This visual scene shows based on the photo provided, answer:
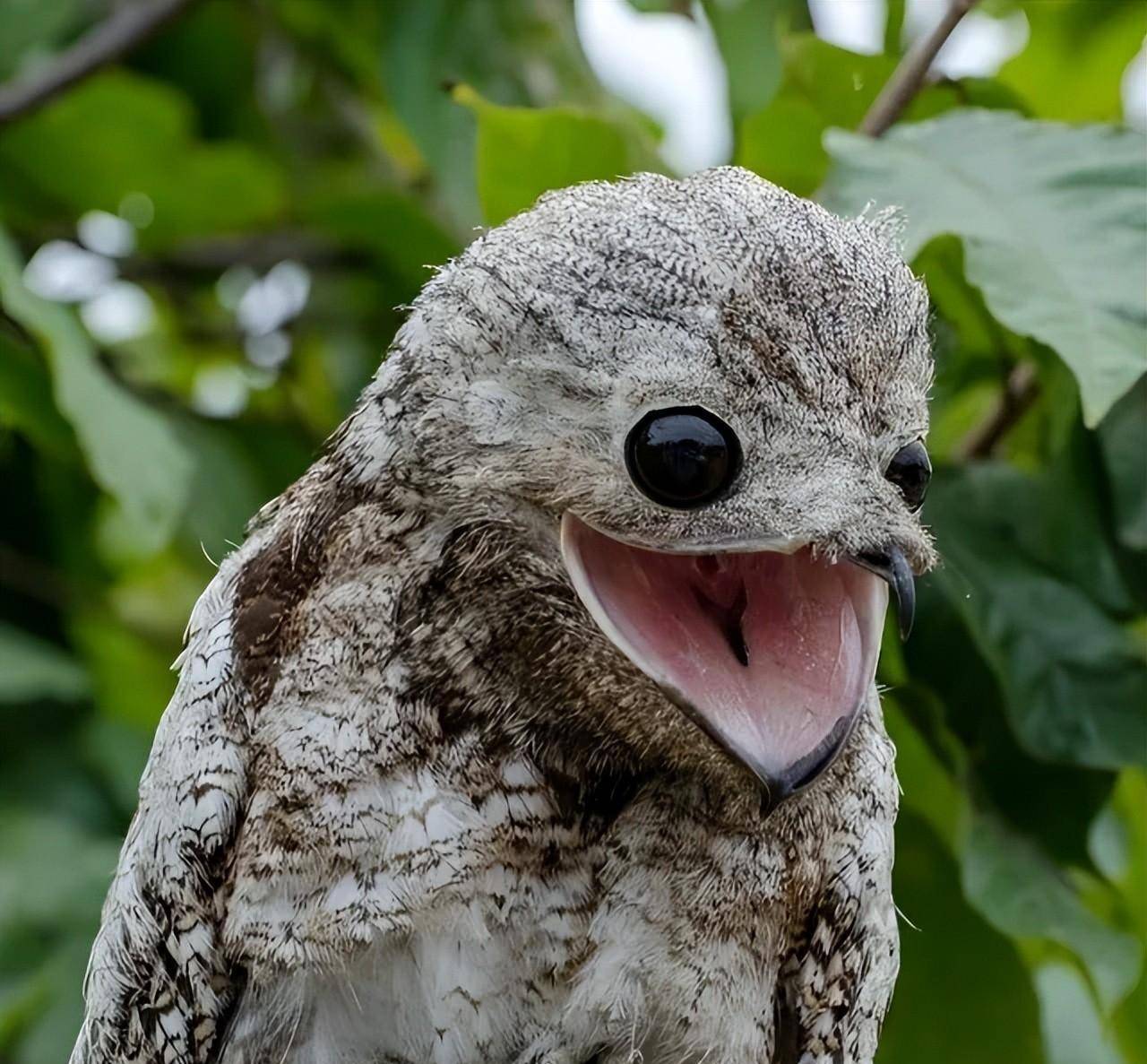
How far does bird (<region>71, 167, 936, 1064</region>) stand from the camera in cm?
121

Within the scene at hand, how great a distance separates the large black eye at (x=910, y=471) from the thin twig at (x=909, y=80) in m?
0.94

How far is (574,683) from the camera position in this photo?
4.49 feet

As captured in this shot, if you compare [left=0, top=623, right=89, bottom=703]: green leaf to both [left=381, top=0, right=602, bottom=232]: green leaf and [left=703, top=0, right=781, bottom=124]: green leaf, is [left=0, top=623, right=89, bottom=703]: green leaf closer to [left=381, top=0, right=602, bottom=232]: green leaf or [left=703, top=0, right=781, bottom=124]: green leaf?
[left=381, top=0, right=602, bottom=232]: green leaf

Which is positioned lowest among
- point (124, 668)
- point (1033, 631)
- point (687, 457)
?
point (124, 668)

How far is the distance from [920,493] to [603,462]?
244 millimetres

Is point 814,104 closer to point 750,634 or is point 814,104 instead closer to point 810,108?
point 810,108

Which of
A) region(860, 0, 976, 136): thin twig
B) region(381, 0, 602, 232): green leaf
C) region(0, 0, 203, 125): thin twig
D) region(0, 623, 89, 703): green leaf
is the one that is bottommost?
region(0, 623, 89, 703): green leaf

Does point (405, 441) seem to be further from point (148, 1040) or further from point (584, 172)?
point (584, 172)

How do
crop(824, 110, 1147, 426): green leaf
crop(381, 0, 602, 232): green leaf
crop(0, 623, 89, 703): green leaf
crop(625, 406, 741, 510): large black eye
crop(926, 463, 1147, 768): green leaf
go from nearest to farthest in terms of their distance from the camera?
crop(625, 406, 741, 510): large black eye → crop(824, 110, 1147, 426): green leaf → crop(926, 463, 1147, 768): green leaf → crop(0, 623, 89, 703): green leaf → crop(381, 0, 602, 232): green leaf

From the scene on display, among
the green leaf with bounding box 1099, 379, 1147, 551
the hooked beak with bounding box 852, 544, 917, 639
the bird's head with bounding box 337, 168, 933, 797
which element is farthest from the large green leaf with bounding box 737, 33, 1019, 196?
the hooked beak with bounding box 852, 544, 917, 639

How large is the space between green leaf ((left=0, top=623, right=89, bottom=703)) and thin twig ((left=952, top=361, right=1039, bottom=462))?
130cm

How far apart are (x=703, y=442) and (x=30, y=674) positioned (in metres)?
1.59

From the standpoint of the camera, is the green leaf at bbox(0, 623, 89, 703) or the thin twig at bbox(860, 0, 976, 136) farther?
the green leaf at bbox(0, 623, 89, 703)

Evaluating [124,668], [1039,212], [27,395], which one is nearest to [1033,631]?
[1039,212]
